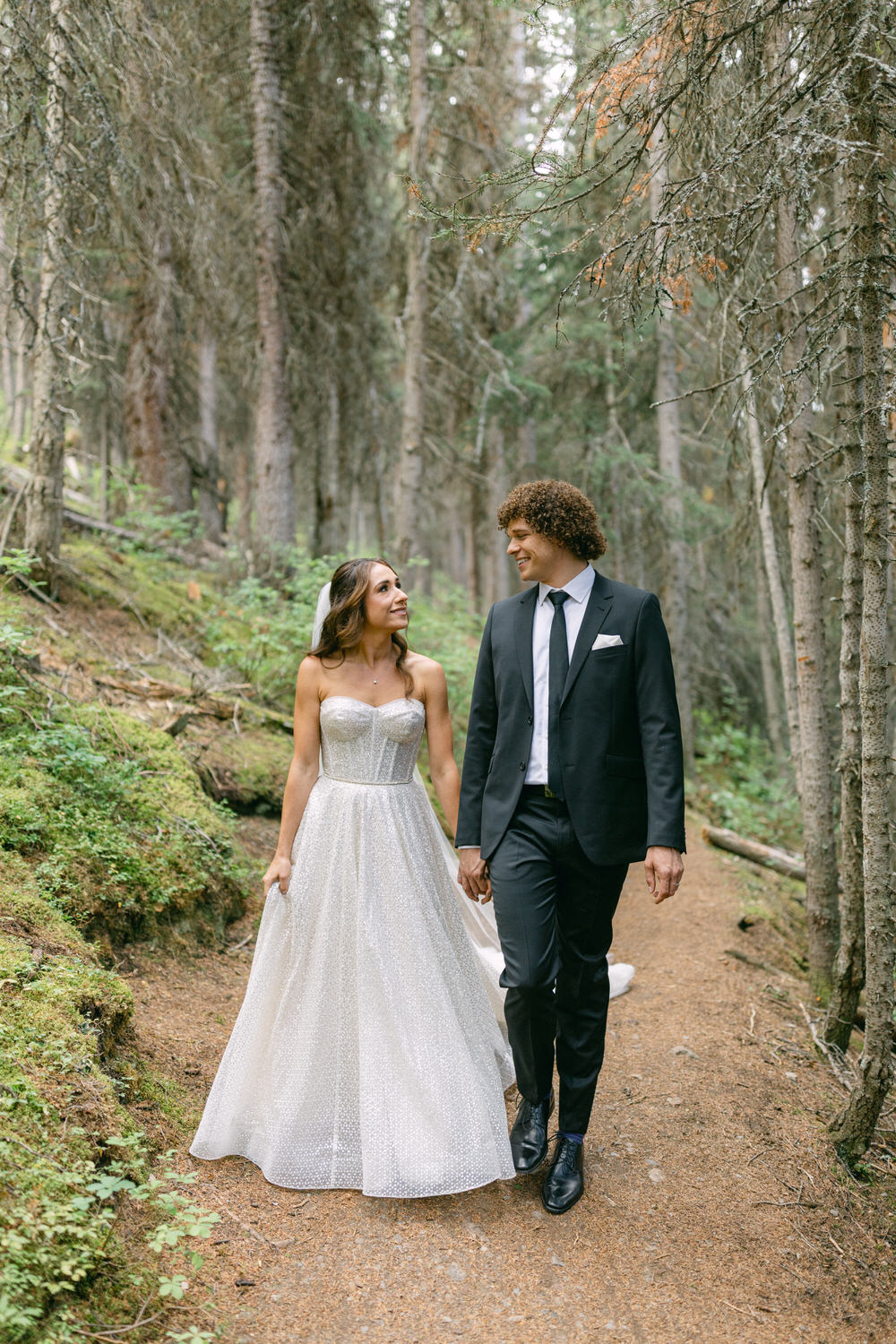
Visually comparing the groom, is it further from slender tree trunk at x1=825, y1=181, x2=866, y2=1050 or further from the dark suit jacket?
slender tree trunk at x1=825, y1=181, x2=866, y2=1050

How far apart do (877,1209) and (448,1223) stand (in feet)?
5.95

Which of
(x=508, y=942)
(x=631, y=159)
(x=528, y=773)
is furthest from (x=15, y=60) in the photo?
(x=508, y=942)

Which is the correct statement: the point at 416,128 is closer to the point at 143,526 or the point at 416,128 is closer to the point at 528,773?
the point at 143,526

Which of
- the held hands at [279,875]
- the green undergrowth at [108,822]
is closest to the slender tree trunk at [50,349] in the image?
the green undergrowth at [108,822]

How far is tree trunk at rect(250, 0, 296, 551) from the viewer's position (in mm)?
10500

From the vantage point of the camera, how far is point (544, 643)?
3510 mm

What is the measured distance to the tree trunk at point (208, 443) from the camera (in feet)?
42.7

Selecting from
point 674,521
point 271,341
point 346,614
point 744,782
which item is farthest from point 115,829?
point 744,782

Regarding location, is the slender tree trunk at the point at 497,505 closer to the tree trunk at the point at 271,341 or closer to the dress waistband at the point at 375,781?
the tree trunk at the point at 271,341

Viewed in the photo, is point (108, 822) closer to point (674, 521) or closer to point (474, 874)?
point (474, 874)

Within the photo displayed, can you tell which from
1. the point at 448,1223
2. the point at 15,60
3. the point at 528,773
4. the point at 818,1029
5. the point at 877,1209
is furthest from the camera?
the point at 15,60

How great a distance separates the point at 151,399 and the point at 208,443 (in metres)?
2.38

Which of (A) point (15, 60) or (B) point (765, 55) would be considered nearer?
(B) point (765, 55)

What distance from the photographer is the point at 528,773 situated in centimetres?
340
